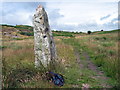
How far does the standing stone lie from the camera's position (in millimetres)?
5465

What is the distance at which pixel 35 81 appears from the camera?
3.80 metres

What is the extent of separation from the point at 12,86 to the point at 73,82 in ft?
6.59

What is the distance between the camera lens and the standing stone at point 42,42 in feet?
17.9

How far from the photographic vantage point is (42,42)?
5.56m

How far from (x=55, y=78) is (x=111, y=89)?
5.91ft

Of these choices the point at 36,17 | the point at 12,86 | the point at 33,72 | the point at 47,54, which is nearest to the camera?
the point at 12,86

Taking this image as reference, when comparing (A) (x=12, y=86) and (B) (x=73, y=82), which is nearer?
(A) (x=12, y=86)

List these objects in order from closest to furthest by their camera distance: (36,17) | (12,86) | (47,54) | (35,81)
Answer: (12,86), (35,81), (47,54), (36,17)

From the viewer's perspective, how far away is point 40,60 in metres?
5.52

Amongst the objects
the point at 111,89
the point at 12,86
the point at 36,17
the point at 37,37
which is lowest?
the point at 111,89

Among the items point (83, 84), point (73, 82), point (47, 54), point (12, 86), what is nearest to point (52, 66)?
point (47, 54)

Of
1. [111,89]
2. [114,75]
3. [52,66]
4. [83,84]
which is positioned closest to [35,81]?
→ [52,66]

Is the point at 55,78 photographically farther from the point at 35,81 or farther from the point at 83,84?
the point at 83,84

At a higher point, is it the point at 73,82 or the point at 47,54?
the point at 47,54
